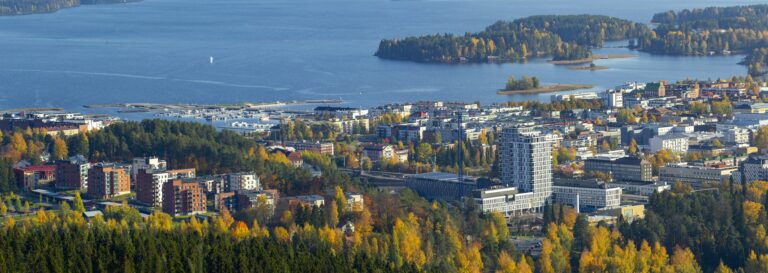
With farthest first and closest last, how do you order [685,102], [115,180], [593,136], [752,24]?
[752,24] → [685,102] → [593,136] → [115,180]

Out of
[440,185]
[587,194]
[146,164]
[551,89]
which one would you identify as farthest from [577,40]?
[587,194]

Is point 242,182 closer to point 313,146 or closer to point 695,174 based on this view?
point 313,146

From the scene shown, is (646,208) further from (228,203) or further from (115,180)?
(115,180)

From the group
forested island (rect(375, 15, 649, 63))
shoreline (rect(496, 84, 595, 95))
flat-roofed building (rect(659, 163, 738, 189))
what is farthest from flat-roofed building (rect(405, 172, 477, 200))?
forested island (rect(375, 15, 649, 63))

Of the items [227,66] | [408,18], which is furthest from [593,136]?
[408,18]

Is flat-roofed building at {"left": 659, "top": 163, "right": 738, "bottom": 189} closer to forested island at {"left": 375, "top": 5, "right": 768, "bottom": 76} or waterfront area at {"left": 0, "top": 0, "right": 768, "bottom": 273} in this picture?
waterfront area at {"left": 0, "top": 0, "right": 768, "bottom": 273}

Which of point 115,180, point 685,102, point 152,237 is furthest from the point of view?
point 685,102

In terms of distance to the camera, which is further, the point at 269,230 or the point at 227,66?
the point at 227,66
